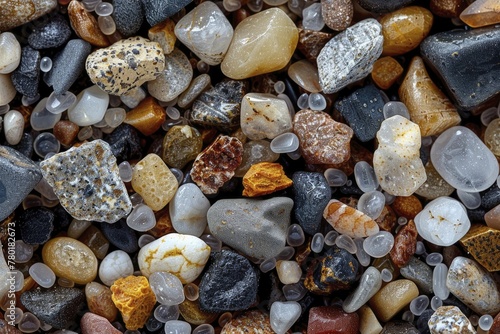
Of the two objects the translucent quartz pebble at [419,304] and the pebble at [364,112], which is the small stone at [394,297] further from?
the pebble at [364,112]

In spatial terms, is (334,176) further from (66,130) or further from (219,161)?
(66,130)

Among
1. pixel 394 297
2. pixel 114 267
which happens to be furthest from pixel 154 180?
pixel 394 297

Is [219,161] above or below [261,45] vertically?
below


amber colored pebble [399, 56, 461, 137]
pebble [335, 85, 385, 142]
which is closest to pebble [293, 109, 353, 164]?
pebble [335, 85, 385, 142]

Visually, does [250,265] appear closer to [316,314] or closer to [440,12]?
[316,314]

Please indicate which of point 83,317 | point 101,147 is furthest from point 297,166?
point 83,317
